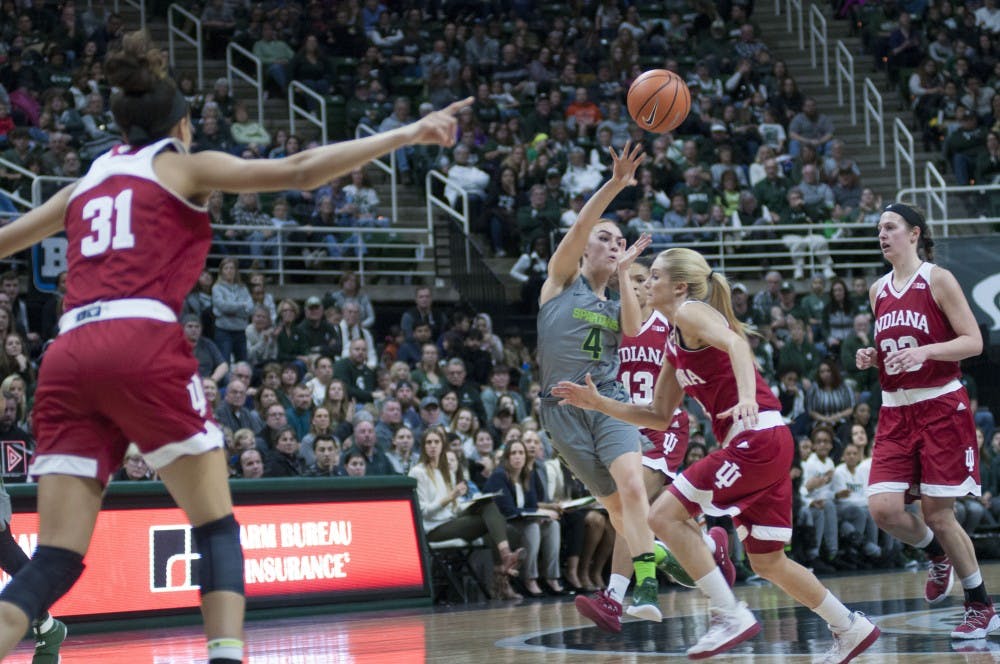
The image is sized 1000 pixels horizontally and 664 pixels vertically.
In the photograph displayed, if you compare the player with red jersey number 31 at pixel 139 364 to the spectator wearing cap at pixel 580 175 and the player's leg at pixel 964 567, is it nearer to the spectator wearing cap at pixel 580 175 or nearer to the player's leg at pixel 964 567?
the player's leg at pixel 964 567

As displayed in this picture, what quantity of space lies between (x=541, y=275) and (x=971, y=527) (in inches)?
222

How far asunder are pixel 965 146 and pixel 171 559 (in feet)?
47.6

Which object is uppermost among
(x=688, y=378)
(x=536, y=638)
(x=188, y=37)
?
(x=188, y=37)

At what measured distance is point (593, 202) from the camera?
696 cm

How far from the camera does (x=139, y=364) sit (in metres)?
3.87

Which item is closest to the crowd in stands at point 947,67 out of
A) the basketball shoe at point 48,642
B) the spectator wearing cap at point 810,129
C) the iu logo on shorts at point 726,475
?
the spectator wearing cap at point 810,129

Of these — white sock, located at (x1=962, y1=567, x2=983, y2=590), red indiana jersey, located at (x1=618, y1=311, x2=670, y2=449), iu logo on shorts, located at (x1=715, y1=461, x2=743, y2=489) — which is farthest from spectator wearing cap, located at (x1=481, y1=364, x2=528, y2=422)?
iu logo on shorts, located at (x1=715, y1=461, x2=743, y2=489)

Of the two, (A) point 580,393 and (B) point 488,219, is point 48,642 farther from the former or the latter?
(B) point 488,219

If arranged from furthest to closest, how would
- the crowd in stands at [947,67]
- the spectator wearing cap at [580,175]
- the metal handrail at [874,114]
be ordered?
the metal handrail at [874,114]
the crowd in stands at [947,67]
the spectator wearing cap at [580,175]

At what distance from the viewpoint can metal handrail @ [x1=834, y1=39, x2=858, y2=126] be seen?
22.2 metres

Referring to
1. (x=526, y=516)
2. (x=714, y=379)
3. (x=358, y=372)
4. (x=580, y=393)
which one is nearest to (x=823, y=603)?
(x=714, y=379)

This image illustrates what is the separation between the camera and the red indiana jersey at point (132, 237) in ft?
13.0

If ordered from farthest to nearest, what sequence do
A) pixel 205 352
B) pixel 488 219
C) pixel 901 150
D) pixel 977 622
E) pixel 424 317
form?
pixel 901 150, pixel 488 219, pixel 424 317, pixel 205 352, pixel 977 622

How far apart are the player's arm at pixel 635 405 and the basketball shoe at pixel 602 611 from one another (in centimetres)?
135
